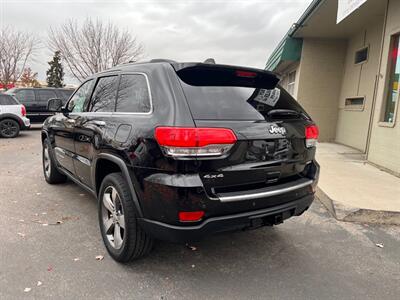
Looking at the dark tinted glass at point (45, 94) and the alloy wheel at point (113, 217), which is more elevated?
the dark tinted glass at point (45, 94)

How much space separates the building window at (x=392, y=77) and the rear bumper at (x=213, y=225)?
527 centimetres

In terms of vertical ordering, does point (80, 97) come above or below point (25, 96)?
above

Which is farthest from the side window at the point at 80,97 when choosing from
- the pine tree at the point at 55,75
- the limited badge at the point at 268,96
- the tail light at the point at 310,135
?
the pine tree at the point at 55,75

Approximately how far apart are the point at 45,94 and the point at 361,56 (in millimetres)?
12828

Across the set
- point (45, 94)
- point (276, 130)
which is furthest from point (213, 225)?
point (45, 94)

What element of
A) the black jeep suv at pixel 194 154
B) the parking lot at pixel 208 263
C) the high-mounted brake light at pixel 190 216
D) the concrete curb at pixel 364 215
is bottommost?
the parking lot at pixel 208 263

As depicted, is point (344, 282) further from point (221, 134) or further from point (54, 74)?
point (54, 74)

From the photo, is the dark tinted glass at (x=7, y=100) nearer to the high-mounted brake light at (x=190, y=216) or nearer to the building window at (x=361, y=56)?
the high-mounted brake light at (x=190, y=216)

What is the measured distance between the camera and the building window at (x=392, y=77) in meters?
6.64

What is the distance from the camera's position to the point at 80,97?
14.3ft

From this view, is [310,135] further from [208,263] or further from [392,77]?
[392,77]

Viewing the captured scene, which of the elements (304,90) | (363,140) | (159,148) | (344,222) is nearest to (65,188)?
(159,148)

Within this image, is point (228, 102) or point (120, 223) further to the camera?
point (120, 223)

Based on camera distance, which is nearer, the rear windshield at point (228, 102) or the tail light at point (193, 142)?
the tail light at point (193, 142)
